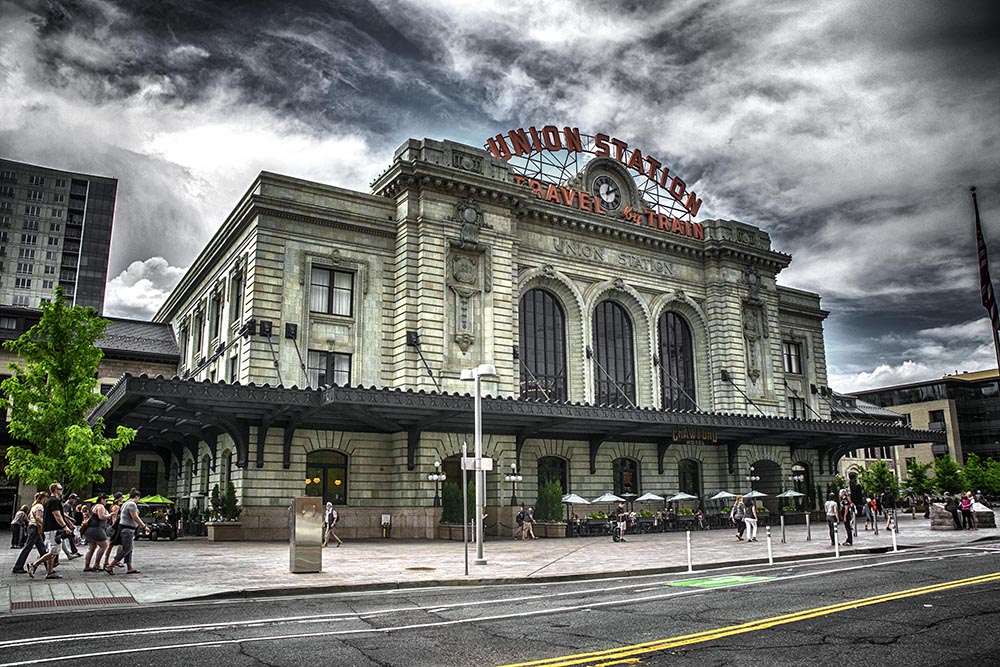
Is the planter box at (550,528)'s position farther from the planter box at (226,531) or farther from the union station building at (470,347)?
the planter box at (226,531)

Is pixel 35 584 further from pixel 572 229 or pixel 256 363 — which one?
pixel 572 229

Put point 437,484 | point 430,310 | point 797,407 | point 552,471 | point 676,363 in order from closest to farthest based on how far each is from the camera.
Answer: point 437,484 < point 430,310 < point 552,471 < point 676,363 < point 797,407

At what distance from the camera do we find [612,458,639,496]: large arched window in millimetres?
43259

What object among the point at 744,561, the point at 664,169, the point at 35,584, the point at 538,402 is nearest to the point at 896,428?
the point at 664,169

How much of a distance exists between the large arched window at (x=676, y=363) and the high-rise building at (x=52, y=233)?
99.2 metres

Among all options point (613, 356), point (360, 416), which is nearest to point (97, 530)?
point (360, 416)

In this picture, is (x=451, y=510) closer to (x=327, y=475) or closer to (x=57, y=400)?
(x=327, y=475)

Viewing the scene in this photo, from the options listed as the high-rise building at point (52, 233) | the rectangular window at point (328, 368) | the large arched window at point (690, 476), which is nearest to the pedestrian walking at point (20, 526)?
the rectangular window at point (328, 368)

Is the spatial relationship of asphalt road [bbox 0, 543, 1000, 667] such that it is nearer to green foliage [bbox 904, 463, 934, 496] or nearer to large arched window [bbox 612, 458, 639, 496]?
large arched window [bbox 612, 458, 639, 496]

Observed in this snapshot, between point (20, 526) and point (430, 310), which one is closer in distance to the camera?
point (20, 526)

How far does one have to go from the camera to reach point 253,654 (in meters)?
9.29

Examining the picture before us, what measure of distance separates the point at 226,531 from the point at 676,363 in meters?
28.4

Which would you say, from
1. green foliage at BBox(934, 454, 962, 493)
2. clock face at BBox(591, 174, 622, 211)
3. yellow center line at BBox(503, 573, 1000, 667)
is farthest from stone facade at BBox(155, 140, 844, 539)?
green foliage at BBox(934, 454, 962, 493)

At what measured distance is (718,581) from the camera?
1716 centimetres
